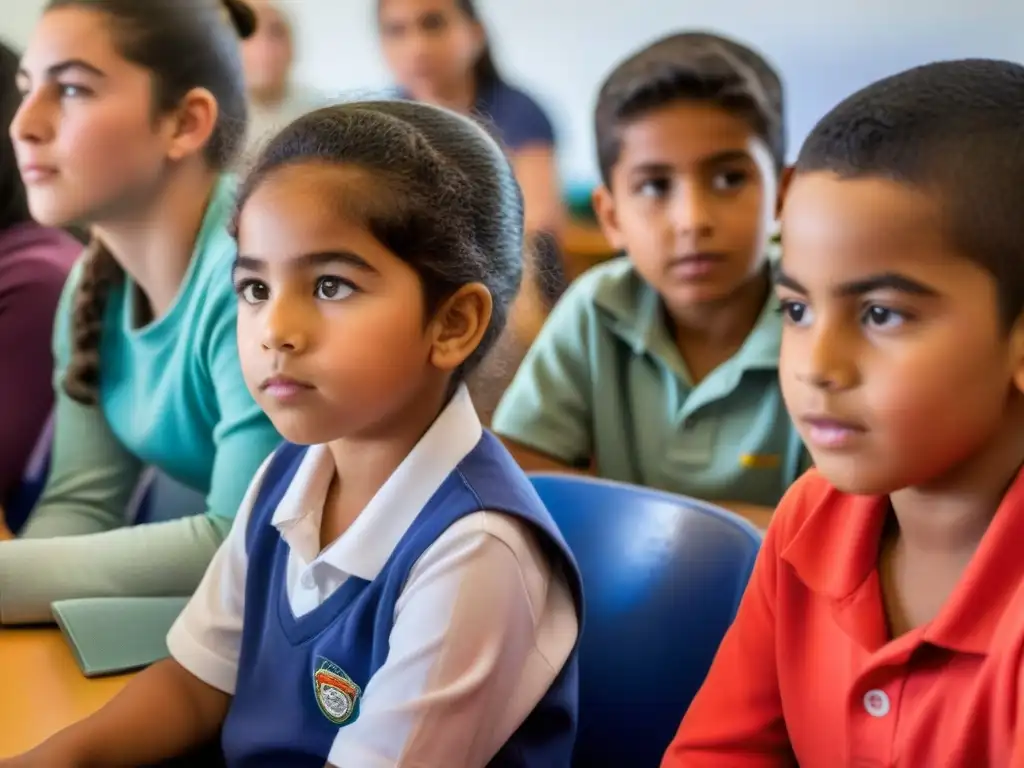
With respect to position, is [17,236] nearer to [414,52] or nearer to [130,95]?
[130,95]

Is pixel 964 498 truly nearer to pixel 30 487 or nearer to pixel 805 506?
pixel 805 506

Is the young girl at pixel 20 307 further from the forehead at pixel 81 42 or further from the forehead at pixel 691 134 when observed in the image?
the forehead at pixel 691 134

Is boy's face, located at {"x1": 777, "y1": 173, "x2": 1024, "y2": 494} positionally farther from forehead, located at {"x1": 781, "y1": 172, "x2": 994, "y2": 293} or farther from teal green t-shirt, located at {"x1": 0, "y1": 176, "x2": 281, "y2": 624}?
teal green t-shirt, located at {"x1": 0, "y1": 176, "x2": 281, "y2": 624}

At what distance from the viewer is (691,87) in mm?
1255

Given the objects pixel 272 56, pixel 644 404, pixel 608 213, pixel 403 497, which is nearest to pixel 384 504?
pixel 403 497

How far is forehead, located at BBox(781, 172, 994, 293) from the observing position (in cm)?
A: 57

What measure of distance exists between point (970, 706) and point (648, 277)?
2.53 feet

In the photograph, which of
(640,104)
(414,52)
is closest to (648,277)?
(640,104)

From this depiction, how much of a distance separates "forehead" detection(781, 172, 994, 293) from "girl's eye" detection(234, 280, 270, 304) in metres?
0.38

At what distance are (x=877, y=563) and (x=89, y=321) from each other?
907 mm

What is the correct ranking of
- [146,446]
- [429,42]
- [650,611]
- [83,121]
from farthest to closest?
[429,42] → [146,446] → [83,121] → [650,611]

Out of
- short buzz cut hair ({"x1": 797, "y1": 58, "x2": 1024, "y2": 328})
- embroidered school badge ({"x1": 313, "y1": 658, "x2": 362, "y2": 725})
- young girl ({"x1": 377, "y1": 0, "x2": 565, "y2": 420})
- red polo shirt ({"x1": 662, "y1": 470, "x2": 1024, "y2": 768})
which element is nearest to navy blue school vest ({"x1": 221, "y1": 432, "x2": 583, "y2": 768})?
embroidered school badge ({"x1": 313, "y1": 658, "x2": 362, "y2": 725})

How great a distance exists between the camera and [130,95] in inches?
43.6

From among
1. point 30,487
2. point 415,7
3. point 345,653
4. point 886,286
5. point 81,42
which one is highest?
point 415,7
